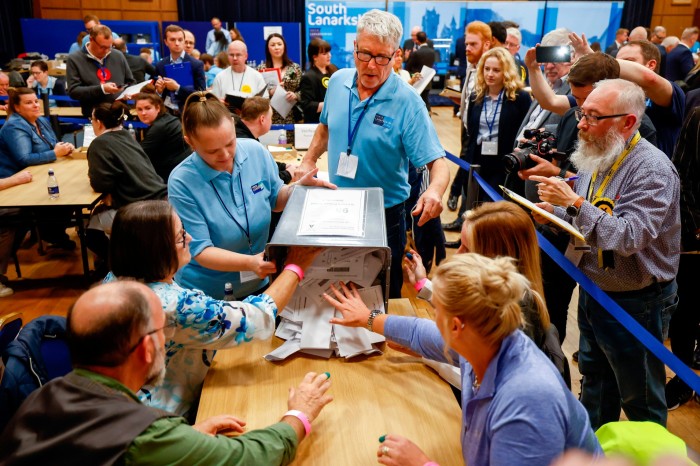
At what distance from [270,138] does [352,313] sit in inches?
145

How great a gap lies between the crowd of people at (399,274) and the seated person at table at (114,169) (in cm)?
2

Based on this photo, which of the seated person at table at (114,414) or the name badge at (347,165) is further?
the name badge at (347,165)

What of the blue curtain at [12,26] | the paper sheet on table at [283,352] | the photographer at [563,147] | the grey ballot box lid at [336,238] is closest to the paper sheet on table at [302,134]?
the photographer at [563,147]

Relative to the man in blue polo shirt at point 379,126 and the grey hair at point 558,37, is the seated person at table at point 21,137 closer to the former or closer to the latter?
the man in blue polo shirt at point 379,126

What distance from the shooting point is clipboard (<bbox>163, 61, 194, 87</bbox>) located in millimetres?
6191

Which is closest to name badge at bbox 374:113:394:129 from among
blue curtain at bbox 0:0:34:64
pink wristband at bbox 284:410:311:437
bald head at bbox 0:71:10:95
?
pink wristband at bbox 284:410:311:437

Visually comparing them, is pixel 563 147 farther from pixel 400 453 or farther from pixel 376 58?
pixel 400 453

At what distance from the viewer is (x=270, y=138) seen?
5.19m

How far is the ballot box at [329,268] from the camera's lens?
173cm

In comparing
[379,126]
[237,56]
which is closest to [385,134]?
[379,126]

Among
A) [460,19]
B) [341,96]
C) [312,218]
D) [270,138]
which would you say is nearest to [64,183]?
[270,138]

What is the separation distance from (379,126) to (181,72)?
4651mm

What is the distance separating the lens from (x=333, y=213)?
6.05 ft

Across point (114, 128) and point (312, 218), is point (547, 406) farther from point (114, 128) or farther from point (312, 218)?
point (114, 128)
